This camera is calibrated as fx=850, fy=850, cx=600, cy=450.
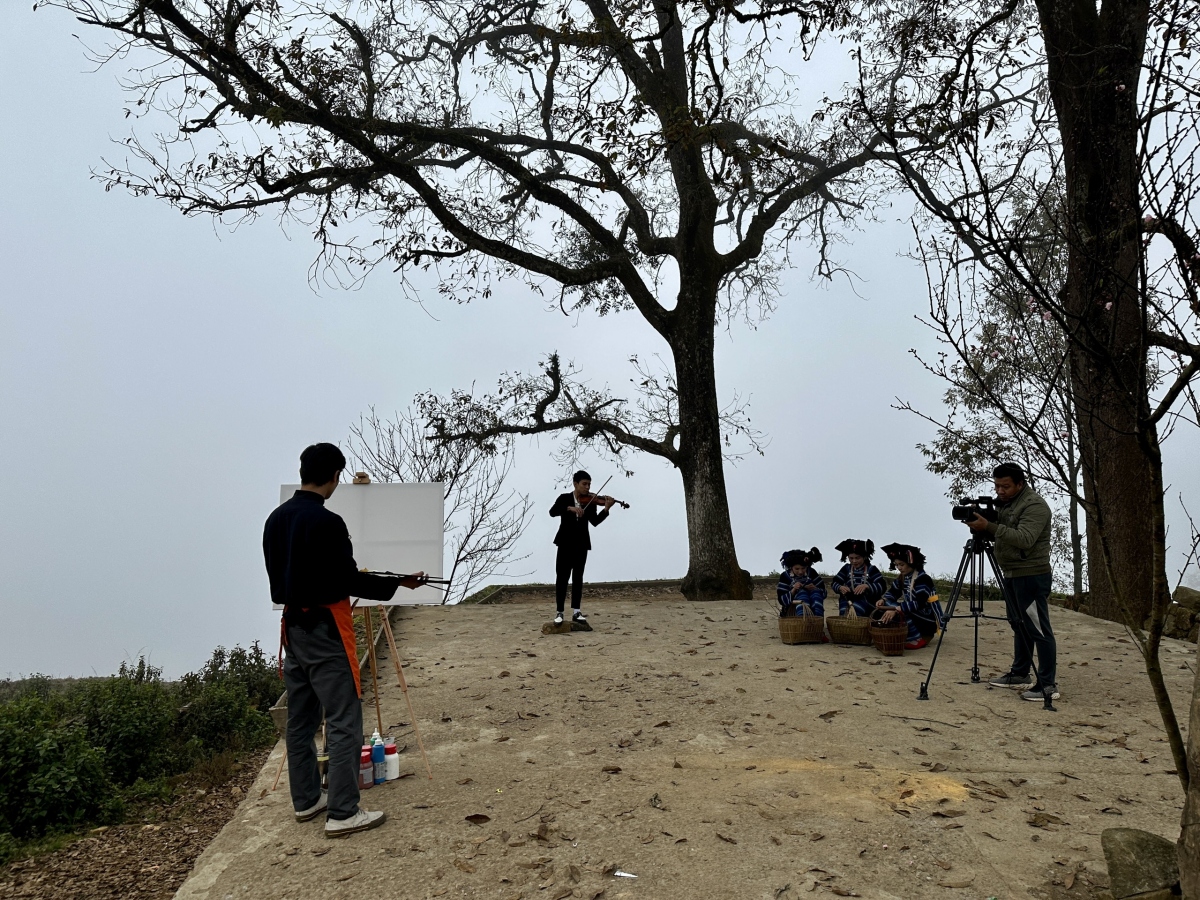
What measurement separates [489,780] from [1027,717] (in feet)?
14.5

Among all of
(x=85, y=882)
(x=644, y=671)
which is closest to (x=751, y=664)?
(x=644, y=671)

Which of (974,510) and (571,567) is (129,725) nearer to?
(571,567)

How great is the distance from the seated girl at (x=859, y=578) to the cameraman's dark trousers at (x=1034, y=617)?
1.91m

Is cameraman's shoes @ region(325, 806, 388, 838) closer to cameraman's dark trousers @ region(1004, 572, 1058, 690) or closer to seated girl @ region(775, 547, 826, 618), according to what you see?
cameraman's dark trousers @ region(1004, 572, 1058, 690)

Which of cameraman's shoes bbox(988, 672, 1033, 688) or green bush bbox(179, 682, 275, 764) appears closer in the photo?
cameraman's shoes bbox(988, 672, 1033, 688)

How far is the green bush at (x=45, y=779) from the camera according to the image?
20.3 ft

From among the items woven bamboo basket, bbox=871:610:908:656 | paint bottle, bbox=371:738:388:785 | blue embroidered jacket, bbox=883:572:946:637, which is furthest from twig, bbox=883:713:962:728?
paint bottle, bbox=371:738:388:785

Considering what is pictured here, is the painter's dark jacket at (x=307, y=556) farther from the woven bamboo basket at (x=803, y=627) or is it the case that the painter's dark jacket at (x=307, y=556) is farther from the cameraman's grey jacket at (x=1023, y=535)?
the woven bamboo basket at (x=803, y=627)

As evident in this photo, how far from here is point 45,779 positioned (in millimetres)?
6266

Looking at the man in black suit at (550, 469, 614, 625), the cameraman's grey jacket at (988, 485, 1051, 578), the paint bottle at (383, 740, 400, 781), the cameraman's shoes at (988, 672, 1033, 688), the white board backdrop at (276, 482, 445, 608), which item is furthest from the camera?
the man in black suit at (550, 469, 614, 625)

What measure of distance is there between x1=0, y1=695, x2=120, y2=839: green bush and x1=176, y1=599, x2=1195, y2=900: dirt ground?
4.87ft

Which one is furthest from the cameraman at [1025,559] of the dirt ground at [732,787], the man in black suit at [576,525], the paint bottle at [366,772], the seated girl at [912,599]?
the paint bottle at [366,772]

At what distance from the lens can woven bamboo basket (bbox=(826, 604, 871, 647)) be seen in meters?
9.44

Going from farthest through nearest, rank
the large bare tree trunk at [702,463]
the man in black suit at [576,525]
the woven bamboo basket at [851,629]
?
the large bare tree trunk at [702,463], the man in black suit at [576,525], the woven bamboo basket at [851,629]
